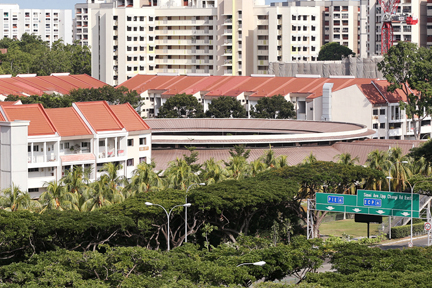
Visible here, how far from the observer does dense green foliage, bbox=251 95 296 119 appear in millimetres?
177875

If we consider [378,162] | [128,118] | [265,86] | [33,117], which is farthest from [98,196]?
[265,86]

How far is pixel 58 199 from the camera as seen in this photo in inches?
3334

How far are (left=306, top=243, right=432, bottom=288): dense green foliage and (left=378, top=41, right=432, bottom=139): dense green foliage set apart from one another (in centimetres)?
9495

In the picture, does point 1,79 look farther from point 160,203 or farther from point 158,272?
point 158,272

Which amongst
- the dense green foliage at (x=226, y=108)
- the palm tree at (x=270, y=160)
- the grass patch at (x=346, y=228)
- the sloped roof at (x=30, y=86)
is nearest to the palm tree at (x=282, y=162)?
the palm tree at (x=270, y=160)

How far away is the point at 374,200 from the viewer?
8550 cm

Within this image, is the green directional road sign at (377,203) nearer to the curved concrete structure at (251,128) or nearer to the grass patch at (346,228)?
the grass patch at (346,228)

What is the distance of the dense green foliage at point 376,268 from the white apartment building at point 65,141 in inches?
1673

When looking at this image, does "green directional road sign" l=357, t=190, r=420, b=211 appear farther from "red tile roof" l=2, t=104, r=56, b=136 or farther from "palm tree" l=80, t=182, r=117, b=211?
"red tile roof" l=2, t=104, r=56, b=136

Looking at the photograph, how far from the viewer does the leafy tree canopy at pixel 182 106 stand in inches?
7254

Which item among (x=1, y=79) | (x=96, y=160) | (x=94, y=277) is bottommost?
(x=94, y=277)

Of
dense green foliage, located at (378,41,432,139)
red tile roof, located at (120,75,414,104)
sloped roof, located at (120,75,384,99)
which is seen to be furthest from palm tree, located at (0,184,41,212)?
sloped roof, located at (120,75,384,99)

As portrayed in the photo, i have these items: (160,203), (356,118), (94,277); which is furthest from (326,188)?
(356,118)

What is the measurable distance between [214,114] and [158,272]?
4820 inches
